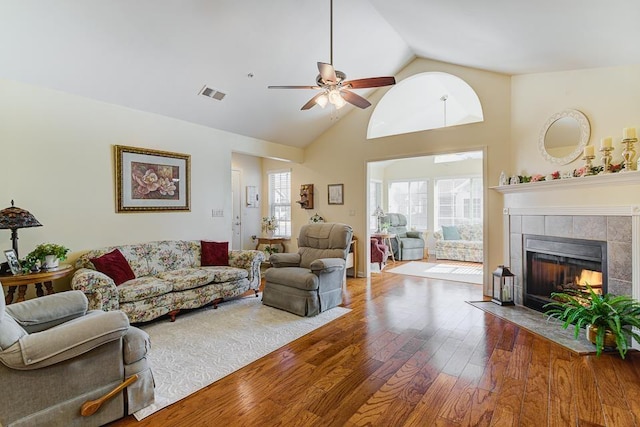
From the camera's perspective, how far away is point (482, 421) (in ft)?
6.15

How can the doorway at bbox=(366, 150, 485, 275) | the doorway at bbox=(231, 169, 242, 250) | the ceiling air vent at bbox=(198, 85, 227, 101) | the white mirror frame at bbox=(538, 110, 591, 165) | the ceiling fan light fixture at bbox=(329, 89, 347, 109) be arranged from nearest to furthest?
the ceiling fan light fixture at bbox=(329, 89, 347, 109), the white mirror frame at bbox=(538, 110, 591, 165), the ceiling air vent at bbox=(198, 85, 227, 101), the doorway at bbox=(231, 169, 242, 250), the doorway at bbox=(366, 150, 485, 275)

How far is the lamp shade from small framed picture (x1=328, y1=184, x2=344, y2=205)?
444cm

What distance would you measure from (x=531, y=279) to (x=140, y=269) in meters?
4.98

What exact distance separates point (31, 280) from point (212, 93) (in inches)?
115

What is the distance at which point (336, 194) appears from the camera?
20.4 feet

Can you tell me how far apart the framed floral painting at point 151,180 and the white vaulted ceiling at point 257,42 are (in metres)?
0.63

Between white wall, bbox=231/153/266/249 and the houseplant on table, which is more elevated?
white wall, bbox=231/153/266/249

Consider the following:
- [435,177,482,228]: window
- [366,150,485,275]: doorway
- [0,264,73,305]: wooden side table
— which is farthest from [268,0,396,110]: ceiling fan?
[435,177,482,228]: window

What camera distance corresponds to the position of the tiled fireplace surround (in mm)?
2863

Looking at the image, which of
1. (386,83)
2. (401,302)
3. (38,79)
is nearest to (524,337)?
(401,302)

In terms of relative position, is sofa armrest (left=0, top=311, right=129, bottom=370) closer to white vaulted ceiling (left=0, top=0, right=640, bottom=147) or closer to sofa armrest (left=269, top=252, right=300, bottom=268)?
sofa armrest (left=269, top=252, right=300, bottom=268)

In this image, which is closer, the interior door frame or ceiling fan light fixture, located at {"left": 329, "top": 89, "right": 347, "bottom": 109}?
ceiling fan light fixture, located at {"left": 329, "top": 89, "right": 347, "bottom": 109}

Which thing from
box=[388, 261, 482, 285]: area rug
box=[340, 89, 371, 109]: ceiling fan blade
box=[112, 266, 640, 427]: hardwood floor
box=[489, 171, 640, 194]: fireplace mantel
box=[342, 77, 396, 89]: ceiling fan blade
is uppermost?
box=[342, 77, 396, 89]: ceiling fan blade

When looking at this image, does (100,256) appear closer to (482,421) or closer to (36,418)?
(36,418)
